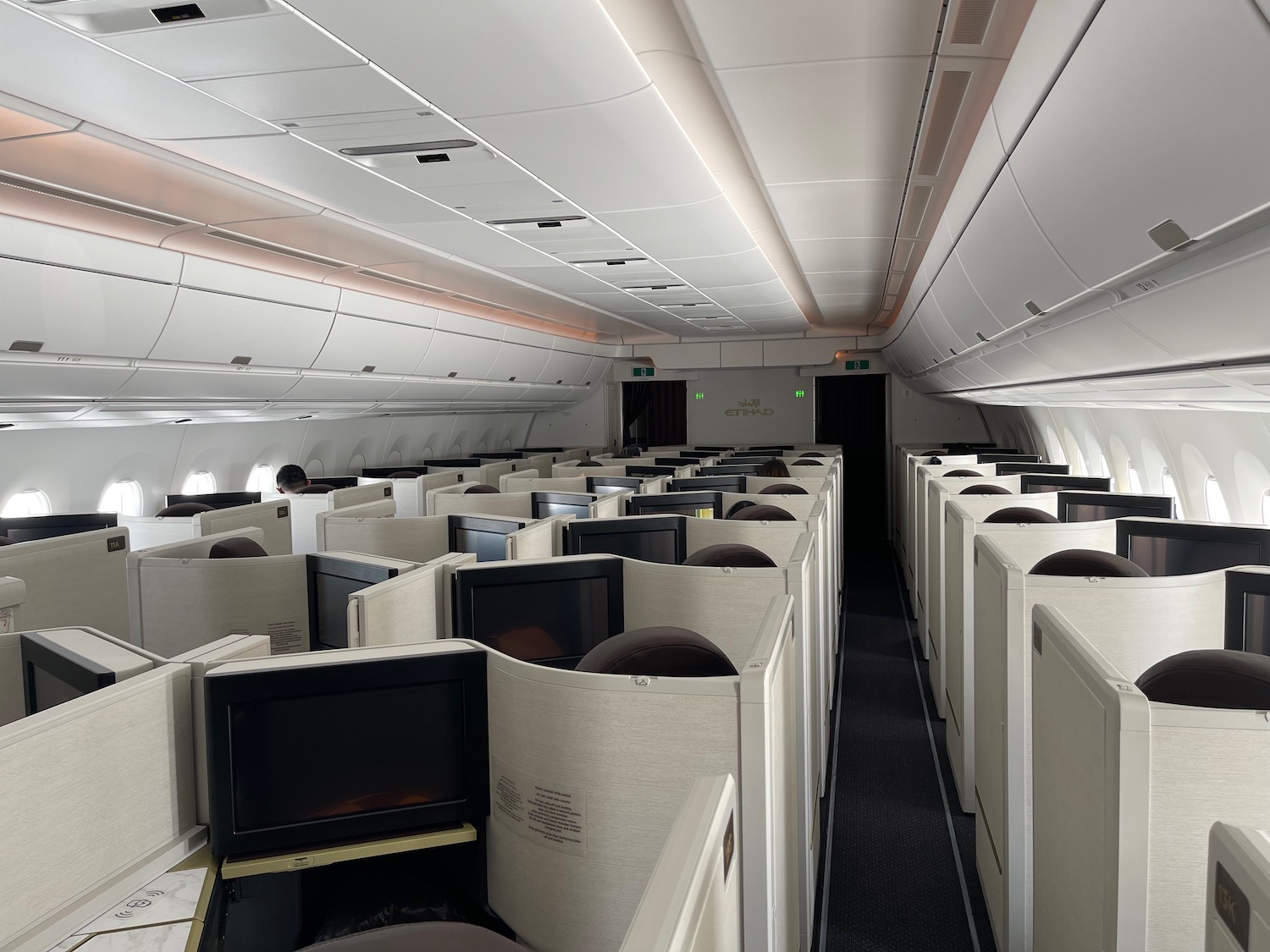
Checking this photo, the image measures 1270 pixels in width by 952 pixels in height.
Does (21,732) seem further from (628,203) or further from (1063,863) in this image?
Answer: (628,203)

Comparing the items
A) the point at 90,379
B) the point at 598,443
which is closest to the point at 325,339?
the point at 90,379

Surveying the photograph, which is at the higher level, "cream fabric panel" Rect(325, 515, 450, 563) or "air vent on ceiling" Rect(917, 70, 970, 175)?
"air vent on ceiling" Rect(917, 70, 970, 175)

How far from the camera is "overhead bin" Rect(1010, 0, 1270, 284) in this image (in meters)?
1.68

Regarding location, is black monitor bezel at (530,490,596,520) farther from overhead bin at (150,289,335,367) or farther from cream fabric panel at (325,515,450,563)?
overhead bin at (150,289,335,367)

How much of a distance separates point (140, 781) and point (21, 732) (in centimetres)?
34

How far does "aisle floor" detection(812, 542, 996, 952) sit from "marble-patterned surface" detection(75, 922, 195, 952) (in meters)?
2.56

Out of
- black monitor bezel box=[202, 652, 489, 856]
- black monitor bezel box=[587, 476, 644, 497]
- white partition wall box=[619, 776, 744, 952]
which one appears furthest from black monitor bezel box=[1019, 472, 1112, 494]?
white partition wall box=[619, 776, 744, 952]

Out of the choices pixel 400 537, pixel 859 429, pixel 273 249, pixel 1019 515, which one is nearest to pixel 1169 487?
pixel 1019 515

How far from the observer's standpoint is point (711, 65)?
11.8 ft

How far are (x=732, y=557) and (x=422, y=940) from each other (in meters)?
3.09

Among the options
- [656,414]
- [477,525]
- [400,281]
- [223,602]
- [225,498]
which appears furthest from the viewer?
[656,414]

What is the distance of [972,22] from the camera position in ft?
10.8

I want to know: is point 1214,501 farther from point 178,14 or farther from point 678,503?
point 178,14

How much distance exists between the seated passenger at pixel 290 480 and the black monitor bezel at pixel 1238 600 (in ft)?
20.5
